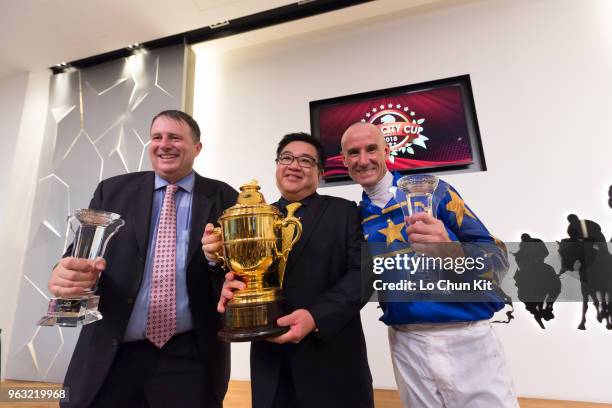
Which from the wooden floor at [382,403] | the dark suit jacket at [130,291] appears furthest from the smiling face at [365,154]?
the wooden floor at [382,403]

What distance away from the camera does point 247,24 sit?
3008 mm

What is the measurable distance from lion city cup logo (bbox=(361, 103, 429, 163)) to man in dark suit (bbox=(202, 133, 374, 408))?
1740 millimetres

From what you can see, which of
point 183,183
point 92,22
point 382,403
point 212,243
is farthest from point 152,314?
point 92,22

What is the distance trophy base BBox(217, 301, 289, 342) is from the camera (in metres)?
0.77

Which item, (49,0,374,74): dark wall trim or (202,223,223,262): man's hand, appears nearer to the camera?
(202,223,223,262): man's hand

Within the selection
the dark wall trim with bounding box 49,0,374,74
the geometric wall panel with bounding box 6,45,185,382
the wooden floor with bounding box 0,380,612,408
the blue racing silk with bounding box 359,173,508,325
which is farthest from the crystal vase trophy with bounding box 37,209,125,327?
the dark wall trim with bounding box 49,0,374,74

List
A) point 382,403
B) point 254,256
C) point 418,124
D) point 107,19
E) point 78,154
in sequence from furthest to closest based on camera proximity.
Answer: point 78,154, point 107,19, point 418,124, point 382,403, point 254,256

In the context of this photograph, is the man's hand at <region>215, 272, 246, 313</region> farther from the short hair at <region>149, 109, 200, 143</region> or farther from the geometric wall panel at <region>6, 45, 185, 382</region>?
the geometric wall panel at <region>6, 45, 185, 382</region>

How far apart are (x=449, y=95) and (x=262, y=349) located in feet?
8.41

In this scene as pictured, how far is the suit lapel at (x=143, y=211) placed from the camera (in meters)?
1.07

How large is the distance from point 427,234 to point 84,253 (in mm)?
966

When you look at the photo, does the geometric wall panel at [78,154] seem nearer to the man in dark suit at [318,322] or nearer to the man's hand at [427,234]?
the man in dark suit at [318,322]

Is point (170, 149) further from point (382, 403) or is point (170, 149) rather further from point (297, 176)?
point (382, 403)

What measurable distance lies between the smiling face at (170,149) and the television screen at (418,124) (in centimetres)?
154
